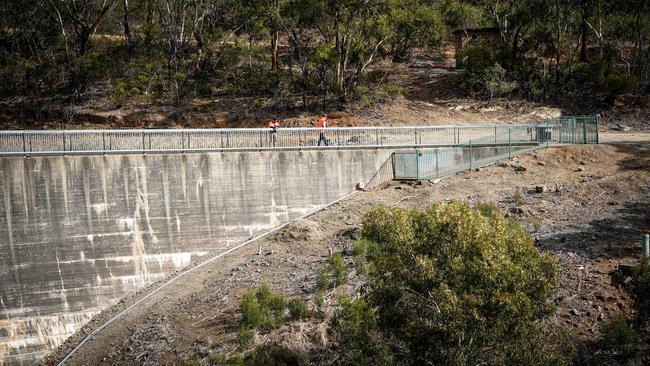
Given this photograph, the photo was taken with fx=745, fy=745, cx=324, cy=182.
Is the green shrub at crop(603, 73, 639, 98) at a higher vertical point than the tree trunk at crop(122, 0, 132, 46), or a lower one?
lower

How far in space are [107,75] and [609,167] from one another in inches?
1233

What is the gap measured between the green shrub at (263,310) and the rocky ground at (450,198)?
1.51 ft

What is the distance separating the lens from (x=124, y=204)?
29531 millimetres

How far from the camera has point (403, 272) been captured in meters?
16.7

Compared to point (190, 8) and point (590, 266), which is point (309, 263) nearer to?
point (590, 266)

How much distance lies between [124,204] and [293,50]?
81.5 ft

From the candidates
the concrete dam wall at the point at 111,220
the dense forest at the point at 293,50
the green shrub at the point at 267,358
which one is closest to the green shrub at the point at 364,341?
the green shrub at the point at 267,358

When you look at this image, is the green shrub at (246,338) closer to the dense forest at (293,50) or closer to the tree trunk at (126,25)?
the dense forest at (293,50)

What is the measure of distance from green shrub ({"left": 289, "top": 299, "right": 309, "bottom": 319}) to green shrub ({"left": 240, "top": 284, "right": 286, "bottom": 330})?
11.5 inches

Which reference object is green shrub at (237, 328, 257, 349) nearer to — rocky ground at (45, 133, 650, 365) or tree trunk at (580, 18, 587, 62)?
rocky ground at (45, 133, 650, 365)

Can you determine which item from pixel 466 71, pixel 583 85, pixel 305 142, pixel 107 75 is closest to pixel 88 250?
pixel 305 142

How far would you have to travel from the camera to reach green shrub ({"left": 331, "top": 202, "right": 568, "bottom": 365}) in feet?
52.0

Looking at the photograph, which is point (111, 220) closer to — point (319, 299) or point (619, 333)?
point (319, 299)

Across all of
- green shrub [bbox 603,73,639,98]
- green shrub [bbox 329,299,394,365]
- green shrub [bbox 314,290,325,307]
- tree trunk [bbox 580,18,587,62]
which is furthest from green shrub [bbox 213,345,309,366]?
tree trunk [bbox 580,18,587,62]
